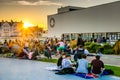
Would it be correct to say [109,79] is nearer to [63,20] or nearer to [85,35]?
[85,35]

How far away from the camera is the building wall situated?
36519 mm

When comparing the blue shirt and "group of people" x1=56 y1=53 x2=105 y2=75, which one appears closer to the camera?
"group of people" x1=56 y1=53 x2=105 y2=75

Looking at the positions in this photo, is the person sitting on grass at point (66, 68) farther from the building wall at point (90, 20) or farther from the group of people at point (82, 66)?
the building wall at point (90, 20)

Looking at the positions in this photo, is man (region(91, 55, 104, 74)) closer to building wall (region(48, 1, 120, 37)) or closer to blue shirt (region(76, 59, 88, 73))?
blue shirt (region(76, 59, 88, 73))

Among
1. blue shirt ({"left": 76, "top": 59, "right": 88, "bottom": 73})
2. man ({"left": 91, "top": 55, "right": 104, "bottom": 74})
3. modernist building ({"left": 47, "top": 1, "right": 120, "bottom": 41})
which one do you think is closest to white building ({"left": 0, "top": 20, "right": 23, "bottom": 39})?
modernist building ({"left": 47, "top": 1, "right": 120, "bottom": 41})

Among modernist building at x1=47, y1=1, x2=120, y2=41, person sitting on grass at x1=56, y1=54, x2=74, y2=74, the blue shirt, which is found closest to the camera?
the blue shirt

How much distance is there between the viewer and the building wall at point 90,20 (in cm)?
3652

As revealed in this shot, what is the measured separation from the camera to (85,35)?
4222cm

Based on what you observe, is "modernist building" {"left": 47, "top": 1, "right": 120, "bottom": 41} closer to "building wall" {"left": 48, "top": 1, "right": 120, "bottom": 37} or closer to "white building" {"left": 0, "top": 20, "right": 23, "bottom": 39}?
"building wall" {"left": 48, "top": 1, "right": 120, "bottom": 37}

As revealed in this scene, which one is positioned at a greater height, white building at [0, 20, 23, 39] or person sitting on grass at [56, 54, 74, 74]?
white building at [0, 20, 23, 39]

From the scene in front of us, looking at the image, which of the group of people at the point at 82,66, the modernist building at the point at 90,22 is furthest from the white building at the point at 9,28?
the group of people at the point at 82,66

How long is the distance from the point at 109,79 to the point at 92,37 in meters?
27.5

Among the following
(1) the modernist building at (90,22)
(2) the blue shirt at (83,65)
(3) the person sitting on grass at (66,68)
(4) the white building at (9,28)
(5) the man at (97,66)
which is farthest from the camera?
(4) the white building at (9,28)

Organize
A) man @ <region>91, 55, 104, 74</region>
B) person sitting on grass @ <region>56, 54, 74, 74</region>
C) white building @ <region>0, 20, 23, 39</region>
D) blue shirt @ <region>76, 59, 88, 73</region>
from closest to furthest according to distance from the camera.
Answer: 1. man @ <region>91, 55, 104, 74</region>
2. blue shirt @ <region>76, 59, 88, 73</region>
3. person sitting on grass @ <region>56, 54, 74, 74</region>
4. white building @ <region>0, 20, 23, 39</region>
